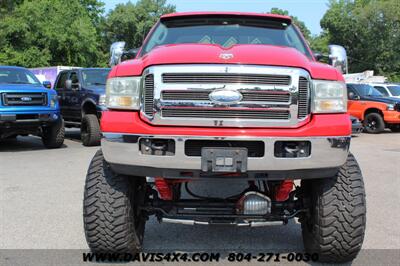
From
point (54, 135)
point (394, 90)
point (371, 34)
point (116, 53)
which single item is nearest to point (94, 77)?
point (54, 135)

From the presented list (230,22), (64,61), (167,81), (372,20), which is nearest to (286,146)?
(167,81)

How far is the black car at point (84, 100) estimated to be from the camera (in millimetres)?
11766

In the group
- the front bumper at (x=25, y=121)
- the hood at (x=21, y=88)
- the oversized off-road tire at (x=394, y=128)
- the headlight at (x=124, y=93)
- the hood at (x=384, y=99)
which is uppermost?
the headlight at (x=124, y=93)

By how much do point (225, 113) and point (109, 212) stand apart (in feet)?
3.87

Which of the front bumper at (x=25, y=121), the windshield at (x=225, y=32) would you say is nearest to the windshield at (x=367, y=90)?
the front bumper at (x=25, y=121)

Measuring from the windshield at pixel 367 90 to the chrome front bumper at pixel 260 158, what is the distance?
14774 millimetres

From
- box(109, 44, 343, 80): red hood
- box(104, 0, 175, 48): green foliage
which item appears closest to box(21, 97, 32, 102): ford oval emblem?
box(109, 44, 343, 80): red hood

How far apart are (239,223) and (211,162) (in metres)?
0.64

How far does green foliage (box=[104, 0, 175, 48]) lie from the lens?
57.7 metres

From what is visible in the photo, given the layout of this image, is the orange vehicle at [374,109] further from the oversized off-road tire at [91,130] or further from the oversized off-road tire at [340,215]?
the oversized off-road tire at [340,215]

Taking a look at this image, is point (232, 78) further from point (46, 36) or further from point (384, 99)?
point (46, 36)

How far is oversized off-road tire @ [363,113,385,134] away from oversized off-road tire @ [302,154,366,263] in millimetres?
13735

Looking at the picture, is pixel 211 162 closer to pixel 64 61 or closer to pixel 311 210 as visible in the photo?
pixel 311 210

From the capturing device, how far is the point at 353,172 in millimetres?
3971
